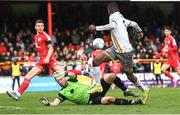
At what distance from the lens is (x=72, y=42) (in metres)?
31.7

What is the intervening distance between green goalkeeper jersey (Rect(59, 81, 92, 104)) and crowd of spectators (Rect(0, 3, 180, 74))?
14.2 m

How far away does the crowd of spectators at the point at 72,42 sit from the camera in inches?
1147

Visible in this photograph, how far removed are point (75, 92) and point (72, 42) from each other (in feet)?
60.1

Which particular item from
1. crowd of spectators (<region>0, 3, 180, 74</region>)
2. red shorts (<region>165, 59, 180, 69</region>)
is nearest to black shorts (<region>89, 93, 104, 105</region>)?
red shorts (<region>165, 59, 180, 69</region>)

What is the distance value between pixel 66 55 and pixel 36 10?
563 cm

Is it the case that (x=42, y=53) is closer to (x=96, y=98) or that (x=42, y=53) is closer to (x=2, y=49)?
(x=96, y=98)

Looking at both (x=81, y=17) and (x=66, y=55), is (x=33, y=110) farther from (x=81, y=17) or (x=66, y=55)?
(x=81, y=17)

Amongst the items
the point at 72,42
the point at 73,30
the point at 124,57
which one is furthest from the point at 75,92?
the point at 73,30

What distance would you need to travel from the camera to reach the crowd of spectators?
2912 centimetres

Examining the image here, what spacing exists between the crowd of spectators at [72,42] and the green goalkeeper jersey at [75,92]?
46.5ft

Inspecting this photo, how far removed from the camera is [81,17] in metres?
34.0

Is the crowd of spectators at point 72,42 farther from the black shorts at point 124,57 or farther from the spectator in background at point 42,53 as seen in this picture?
the black shorts at point 124,57

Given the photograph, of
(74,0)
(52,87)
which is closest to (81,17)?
(74,0)

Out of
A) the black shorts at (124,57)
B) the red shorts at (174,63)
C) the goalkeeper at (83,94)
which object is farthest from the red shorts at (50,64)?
the red shorts at (174,63)
